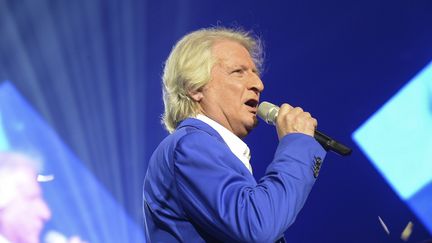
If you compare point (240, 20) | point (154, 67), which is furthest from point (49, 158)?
point (240, 20)

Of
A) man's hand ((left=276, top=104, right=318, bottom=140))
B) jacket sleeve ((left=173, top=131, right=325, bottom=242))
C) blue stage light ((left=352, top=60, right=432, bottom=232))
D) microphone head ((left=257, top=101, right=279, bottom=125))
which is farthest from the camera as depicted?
blue stage light ((left=352, top=60, right=432, bottom=232))

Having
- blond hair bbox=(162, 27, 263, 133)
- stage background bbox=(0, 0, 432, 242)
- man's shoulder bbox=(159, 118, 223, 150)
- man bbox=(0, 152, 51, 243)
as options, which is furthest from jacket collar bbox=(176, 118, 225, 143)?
man bbox=(0, 152, 51, 243)

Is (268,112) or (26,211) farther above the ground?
(26,211)

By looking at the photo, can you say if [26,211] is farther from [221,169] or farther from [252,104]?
[221,169]

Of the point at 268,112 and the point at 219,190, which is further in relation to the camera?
the point at 268,112

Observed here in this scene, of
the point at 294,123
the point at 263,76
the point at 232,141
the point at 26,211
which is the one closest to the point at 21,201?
A: the point at 26,211

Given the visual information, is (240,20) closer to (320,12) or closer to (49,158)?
(320,12)

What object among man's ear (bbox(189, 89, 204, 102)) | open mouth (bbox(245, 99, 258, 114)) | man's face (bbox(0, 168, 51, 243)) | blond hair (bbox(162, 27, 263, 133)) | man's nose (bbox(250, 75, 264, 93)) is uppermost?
man's face (bbox(0, 168, 51, 243))

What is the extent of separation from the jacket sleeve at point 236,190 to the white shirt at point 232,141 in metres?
0.10

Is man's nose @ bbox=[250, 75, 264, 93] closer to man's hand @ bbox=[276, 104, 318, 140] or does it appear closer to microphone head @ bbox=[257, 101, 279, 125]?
microphone head @ bbox=[257, 101, 279, 125]

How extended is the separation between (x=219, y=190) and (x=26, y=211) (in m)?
1.71

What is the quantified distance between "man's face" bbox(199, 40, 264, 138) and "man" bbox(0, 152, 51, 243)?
143cm

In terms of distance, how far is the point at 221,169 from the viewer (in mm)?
889

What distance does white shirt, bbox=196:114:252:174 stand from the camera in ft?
3.41
